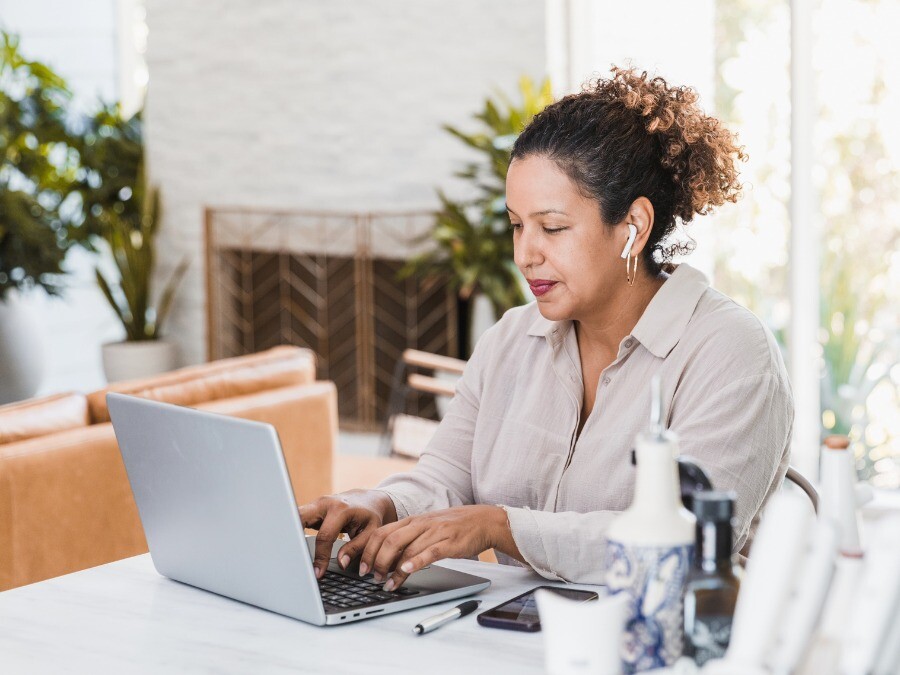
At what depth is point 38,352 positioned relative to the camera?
6.48m

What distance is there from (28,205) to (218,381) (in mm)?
3632

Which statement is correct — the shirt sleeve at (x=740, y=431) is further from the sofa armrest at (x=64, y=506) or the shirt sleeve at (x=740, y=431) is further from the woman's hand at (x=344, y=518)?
the sofa armrest at (x=64, y=506)

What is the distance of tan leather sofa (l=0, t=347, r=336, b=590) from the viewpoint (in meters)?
2.67

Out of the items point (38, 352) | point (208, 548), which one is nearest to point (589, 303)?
point (208, 548)

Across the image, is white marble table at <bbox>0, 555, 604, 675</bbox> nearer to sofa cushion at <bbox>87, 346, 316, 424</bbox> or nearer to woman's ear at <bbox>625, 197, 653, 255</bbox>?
woman's ear at <bbox>625, 197, 653, 255</bbox>

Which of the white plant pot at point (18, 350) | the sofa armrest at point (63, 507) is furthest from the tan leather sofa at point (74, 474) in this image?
the white plant pot at point (18, 350)

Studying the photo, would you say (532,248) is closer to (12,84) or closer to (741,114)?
(741,114)

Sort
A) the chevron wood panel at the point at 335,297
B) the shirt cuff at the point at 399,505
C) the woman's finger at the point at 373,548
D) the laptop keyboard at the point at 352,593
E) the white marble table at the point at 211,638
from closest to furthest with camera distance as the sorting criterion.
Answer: the white marble table at the point at 211,638
the laptop keyboard at the point at 352,593
the woman's finger at the point at 373,548
the shirt cuff at the point at 399,505
the chevron wood panel at the point at 335,297

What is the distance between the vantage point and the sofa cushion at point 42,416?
2748mm

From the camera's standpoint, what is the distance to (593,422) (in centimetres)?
183

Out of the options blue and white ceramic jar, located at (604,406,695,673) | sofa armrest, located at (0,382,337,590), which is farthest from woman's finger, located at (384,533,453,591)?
sofa armrest, located at (0,382,337,590)

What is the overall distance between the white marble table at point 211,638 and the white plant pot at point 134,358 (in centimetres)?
500

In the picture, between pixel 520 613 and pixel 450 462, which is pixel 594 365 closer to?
pixel 450 462

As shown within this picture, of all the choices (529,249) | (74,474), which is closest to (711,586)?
(529,249)
